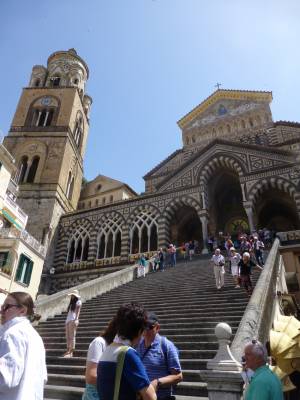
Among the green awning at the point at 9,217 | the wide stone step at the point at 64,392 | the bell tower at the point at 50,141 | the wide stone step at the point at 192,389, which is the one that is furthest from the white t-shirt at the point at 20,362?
the bell tower at the point at 50,141

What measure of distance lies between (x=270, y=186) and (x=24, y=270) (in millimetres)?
16236

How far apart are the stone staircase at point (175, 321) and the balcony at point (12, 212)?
9961 millimetres

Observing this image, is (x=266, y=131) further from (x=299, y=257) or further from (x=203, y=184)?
(x=299, y=257)

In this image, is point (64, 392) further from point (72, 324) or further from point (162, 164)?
point (162, 164)

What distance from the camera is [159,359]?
3254 millimetres

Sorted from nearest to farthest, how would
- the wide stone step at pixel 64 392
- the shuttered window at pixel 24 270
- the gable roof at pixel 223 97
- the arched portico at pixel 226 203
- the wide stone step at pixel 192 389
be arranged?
the wide stone step at pixel 192 389
the wide stone step at pixel 64 392
the shuttered window at pixel 24 270
the arched portico at pixel 226 203
the gable roof at pixel 223 97

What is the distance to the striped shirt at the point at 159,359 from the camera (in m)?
3.19

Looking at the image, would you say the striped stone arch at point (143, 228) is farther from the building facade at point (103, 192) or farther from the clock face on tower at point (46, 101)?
the clock face on tower at point (46, 101)

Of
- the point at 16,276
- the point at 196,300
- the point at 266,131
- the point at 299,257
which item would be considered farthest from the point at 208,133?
the point at 196,300

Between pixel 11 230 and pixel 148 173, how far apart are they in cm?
1683

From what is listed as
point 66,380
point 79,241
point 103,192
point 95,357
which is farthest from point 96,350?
point 103,192

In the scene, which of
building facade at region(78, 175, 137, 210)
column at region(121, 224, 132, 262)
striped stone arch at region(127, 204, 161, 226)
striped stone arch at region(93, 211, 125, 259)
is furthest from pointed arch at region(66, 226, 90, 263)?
building facade at region(78, 175, 137, 210)

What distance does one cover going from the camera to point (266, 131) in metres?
28.8

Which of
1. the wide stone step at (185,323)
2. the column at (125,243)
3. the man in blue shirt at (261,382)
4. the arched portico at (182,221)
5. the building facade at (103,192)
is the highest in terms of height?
the building facade at (103,192)
